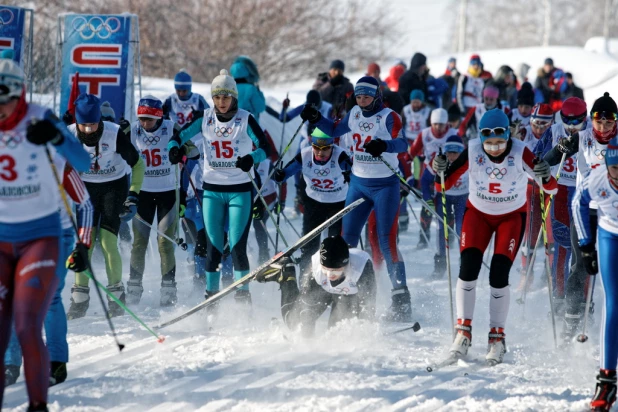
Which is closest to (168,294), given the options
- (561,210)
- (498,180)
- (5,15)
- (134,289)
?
(134,289)

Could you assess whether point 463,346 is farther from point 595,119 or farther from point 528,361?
point 595,119

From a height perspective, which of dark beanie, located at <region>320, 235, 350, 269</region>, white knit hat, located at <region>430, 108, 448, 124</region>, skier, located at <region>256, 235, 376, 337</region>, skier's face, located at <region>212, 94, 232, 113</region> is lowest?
skier, located at <region>256, 235, 376, 337</region>

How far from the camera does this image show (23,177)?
4328mm

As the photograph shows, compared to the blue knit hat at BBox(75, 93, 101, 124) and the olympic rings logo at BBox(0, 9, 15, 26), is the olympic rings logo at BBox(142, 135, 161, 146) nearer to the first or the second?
the blue knit hat at BBox(75, 93, 101, 124)

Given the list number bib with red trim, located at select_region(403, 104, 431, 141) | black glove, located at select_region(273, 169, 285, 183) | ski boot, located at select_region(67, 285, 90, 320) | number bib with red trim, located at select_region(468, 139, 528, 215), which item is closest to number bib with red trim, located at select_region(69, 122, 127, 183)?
ski boot, located at select_region(67, 285, 90, 320)

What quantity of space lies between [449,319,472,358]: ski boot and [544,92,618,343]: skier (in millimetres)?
1068

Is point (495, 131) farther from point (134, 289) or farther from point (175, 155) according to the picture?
point (134, 289)

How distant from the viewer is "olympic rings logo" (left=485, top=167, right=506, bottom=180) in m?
6.02

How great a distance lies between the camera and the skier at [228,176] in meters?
6.90

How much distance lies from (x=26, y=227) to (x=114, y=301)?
9.91ft

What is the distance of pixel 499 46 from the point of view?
209 feet

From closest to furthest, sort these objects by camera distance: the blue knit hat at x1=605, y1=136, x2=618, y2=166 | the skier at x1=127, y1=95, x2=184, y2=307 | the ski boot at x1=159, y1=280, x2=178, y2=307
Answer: the blue knit hat at x1=605, y1=136, x2=618, y2=166 < the ski boot at x1=159, y1=280, x2=178, y2=307 < the skier at x1=127, y1=95, x2=184, y2=307

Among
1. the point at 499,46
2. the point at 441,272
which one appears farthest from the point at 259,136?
the point at 499,46

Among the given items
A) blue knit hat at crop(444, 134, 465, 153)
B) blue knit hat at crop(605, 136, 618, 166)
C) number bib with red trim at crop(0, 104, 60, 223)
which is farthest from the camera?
blue knit hat at crop(444, 134, 465, 153)
